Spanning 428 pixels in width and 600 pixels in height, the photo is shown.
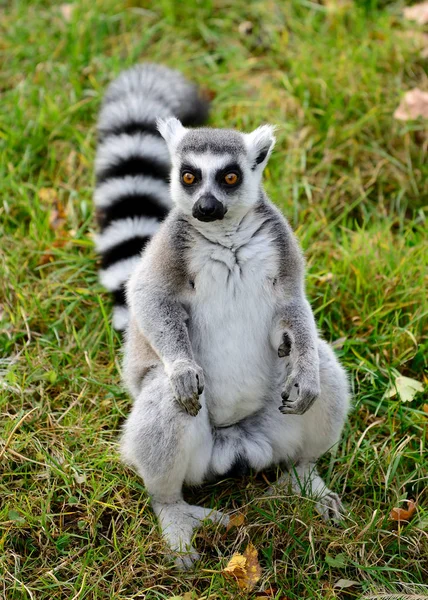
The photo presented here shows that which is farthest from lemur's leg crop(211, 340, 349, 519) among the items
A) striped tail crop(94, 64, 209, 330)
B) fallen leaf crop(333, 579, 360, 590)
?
striped tail crop(94, 64, 209, 330)

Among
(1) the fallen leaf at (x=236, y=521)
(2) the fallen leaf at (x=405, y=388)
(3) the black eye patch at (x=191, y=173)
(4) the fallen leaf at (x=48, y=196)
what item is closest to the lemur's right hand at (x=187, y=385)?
(1) the fallen leaf at (x=236, y=521)

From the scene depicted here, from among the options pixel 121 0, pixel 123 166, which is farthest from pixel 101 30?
pixel 123 166

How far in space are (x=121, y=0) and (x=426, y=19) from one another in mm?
2471

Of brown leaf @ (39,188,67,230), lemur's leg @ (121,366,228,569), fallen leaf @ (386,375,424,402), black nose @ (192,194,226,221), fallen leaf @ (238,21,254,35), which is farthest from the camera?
fallen leaf @ (238,21,254,35)

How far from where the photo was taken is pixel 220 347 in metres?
3.57

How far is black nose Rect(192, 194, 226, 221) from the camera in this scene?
3.33m

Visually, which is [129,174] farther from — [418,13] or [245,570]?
[418,13]

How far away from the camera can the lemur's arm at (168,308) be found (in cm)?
342

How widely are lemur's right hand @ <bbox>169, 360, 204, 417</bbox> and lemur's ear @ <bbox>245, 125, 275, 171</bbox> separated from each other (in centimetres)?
101

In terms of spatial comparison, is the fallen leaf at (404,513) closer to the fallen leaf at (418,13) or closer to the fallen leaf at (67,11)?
the fallen leaf at (418,13)

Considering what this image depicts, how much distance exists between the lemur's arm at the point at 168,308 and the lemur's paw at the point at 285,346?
422 mm

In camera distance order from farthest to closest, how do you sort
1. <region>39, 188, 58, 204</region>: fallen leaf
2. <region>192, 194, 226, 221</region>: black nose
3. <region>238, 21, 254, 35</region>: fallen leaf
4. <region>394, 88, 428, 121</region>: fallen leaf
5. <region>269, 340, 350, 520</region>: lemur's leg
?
<region>238, 21, 254, 35</region>: fallen leaf < <region>394, 88, 428, 121</region>: fallen leaf < <region>39, 188, 58, 204</region>: fallen leaf < <region>269, 340, 350, 520</region>: lemur's leg < <region>192, 194, 226, 221</region>: black nose

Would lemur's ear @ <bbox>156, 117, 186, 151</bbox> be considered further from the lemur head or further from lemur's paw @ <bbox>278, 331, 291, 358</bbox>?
lemur's paw @ <bbox>278, 331, 291, 358</bbox>

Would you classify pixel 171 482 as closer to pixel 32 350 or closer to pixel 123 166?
pixel 32 350
